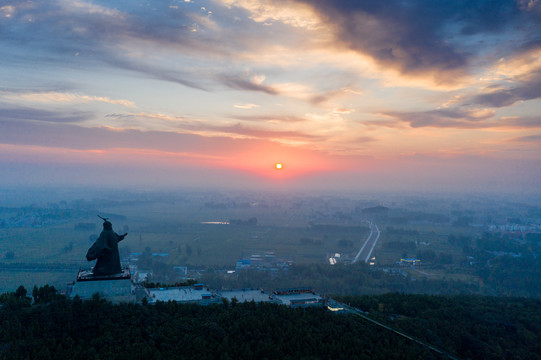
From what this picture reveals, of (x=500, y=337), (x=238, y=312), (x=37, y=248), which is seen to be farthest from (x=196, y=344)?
(x=37, y=248)

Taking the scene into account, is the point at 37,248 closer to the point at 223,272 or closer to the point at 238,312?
the point at 223,272

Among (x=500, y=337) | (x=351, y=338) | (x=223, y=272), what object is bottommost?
(x=223, y=272)

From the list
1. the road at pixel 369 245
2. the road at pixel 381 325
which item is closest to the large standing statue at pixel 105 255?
the road at pixel 381 325

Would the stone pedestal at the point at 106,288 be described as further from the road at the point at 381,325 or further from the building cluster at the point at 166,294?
the road at the point at 381,325

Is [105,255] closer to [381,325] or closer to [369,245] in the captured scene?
[381,325]

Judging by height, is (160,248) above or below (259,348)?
below

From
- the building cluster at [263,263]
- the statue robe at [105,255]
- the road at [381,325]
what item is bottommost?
the building cluster at [263,263]
